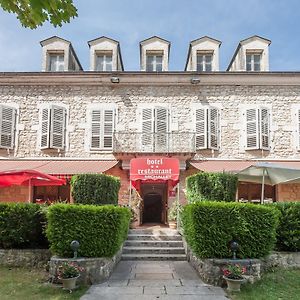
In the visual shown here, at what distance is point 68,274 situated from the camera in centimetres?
781

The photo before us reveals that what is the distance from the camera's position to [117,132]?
1812 cm

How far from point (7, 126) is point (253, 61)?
1461cm

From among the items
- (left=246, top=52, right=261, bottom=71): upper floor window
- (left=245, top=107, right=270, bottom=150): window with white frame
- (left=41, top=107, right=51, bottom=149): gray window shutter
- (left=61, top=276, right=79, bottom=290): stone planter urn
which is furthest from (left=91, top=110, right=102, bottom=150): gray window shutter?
(left=61, top=276, right=79, bottom=290): stone planter urn

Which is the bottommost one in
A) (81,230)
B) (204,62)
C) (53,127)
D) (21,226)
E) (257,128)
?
(21,226)

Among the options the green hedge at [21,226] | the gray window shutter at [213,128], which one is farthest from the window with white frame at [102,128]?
the green hedge at [21,226]

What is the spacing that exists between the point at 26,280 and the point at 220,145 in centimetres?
1264

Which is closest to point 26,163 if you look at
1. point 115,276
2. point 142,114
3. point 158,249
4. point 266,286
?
point 142,114

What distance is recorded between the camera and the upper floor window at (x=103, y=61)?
20.2 m

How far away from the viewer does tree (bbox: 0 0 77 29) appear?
3314mm

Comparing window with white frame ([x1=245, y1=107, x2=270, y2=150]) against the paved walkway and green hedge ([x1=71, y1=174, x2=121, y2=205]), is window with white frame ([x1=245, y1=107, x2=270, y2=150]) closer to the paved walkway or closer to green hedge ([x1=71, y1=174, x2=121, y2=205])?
the paved walkway

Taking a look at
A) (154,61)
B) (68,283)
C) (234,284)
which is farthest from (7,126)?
(234,284)

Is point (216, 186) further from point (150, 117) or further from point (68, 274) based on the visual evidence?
point (150, 117)

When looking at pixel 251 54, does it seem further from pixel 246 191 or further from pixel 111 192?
pixel 111 192

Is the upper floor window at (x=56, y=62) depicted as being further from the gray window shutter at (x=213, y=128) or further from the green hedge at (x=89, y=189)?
the green hedge at (x=89, y=189)
